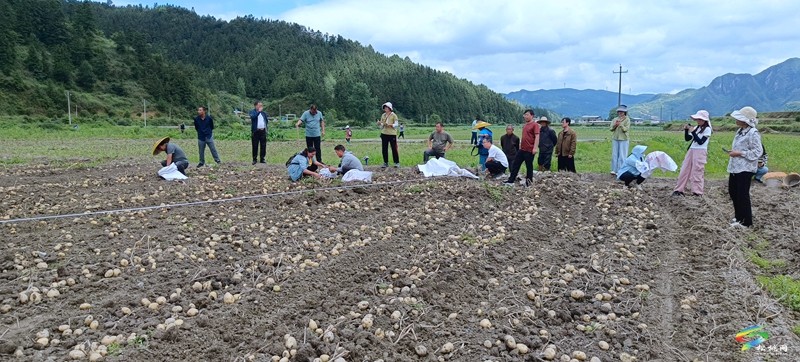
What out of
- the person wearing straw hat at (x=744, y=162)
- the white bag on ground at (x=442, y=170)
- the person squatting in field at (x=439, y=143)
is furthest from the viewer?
the person squatting in field at (x=439, y=143)

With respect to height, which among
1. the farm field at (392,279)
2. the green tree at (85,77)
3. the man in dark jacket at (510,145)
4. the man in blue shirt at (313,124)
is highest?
the green tree at (85,77)

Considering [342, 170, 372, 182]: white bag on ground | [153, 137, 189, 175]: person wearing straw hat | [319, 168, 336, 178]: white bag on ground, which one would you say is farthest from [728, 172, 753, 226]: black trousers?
[153, 137, 189, 175]: person wearing straw hat

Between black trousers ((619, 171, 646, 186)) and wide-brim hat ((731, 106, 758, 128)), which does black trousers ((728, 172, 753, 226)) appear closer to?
wide-brim hat ((731, 106, 758, 128))

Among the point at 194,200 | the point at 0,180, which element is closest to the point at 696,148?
the point at 194,200

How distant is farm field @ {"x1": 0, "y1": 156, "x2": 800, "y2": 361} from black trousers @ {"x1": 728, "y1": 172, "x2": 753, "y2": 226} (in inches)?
7.5

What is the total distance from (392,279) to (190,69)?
87075 mm

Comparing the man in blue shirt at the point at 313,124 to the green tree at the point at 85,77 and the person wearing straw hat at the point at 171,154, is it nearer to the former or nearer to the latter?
the person wearing straw hat at the point at 171,154

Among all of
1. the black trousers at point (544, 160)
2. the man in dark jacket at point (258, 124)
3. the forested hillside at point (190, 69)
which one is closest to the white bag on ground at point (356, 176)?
the man in dark jacket at point (258, 124)

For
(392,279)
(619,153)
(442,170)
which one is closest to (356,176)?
(442,170)

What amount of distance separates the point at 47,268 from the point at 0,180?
7.58m

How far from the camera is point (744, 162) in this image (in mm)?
→ 7145

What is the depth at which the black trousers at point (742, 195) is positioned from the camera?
7.16 m

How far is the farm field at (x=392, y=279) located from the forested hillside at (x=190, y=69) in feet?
167

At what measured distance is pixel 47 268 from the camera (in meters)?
5.04
